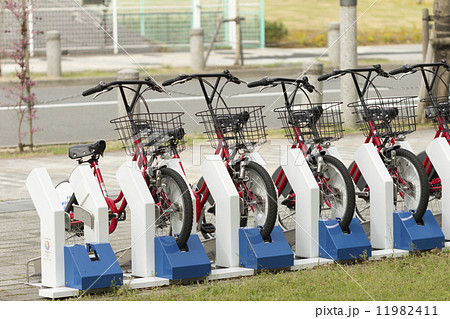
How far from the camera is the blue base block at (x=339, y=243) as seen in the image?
694 cm

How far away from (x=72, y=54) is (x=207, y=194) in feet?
62.2

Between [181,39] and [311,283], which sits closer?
[311,283]

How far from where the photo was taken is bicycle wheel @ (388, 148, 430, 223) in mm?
7289

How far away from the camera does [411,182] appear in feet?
24.3

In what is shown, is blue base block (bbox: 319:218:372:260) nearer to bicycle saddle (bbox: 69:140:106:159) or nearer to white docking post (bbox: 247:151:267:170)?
white docking post (bbox: 247:151:267:170)

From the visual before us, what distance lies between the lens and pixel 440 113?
25.8 ft

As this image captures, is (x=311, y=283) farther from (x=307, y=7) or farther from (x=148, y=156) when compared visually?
(x=307, y=7)

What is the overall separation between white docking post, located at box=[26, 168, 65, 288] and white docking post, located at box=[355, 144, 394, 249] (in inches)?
91.5

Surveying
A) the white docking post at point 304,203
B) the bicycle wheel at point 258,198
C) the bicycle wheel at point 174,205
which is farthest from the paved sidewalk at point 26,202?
the bicycle wheel at point 174,205

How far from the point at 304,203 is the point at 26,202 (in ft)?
12.2

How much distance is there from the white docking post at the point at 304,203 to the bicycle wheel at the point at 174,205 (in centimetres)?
87

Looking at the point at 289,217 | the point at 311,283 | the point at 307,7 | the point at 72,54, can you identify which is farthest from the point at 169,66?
the point at 311,283

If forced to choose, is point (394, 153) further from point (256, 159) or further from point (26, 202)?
point (26, 202)

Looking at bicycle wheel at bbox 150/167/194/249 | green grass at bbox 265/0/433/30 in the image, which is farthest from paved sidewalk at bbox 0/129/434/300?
green grass at bbox 265/0/433/30
